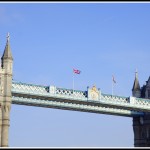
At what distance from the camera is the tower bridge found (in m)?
69.8

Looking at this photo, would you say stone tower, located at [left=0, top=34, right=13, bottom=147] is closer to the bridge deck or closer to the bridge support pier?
the bridge deck

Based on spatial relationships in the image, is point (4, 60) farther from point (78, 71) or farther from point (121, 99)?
point (121, 99)

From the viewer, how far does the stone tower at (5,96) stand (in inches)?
2702

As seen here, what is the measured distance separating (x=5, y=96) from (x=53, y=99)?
24.8ft

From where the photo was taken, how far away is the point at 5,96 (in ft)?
229

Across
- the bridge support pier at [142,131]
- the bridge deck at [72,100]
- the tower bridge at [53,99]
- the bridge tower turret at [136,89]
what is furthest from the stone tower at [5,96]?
the bridge tower turret at [136,89]

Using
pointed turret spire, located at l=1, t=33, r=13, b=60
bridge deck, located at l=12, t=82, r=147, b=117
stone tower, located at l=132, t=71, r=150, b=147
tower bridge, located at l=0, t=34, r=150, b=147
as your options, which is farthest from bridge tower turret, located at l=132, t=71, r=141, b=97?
pointed turret spire, located at l=1, t=33, r=13, b=60

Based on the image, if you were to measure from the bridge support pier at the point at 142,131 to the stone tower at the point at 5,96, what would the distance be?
2935cm

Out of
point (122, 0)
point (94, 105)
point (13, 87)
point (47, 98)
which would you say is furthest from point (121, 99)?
point (122, 0)

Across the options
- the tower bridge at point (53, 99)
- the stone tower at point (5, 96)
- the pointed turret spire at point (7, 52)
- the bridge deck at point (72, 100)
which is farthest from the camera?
the pointed turret spire at point (7, 52)

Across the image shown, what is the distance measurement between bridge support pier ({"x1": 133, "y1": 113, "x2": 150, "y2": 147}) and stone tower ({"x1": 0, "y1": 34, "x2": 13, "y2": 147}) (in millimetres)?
29354

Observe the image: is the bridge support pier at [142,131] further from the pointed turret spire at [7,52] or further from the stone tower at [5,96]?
the pointed turret spire at [7,52]

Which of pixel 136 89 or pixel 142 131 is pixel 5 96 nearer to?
pixel 142 131

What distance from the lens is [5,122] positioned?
6906cm
